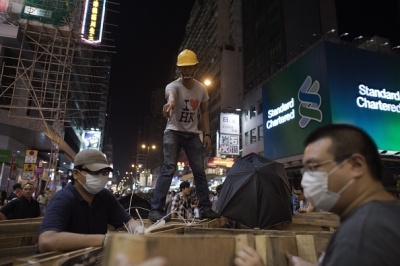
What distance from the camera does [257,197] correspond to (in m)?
4.12

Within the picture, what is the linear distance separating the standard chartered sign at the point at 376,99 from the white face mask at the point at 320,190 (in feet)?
69.1

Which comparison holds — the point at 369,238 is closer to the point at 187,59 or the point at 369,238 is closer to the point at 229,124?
the point at 187,59

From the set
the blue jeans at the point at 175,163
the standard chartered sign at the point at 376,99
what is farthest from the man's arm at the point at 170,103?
the standard chartered sign at the point at 376,99

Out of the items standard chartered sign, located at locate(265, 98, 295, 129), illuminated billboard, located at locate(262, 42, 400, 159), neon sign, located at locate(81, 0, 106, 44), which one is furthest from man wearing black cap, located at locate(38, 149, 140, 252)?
neon sign, located at locate(81, 0, 106, 44)

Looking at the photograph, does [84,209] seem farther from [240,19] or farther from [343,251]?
[240,19]

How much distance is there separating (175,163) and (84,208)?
78.7 inches

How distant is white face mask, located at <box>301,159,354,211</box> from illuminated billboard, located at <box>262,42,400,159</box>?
61.8 ft

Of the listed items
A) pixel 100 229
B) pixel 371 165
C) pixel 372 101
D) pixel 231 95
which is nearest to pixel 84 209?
pixel 100 229

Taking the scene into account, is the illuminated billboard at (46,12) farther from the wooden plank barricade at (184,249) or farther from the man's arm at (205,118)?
the wooden plank barricade at (184,249)

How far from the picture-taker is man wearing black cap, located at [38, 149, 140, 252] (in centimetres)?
257

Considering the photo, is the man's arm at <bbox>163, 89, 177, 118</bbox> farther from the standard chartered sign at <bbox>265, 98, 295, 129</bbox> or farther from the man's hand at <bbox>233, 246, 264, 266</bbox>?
the standard chartered sign at <bbox>265, 98, 295, 129</bbox>

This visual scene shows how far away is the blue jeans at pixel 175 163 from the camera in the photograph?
4738 mm

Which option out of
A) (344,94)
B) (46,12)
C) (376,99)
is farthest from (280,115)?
(46,12)

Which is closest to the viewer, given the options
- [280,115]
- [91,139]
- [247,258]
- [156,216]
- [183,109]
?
[247,258]
